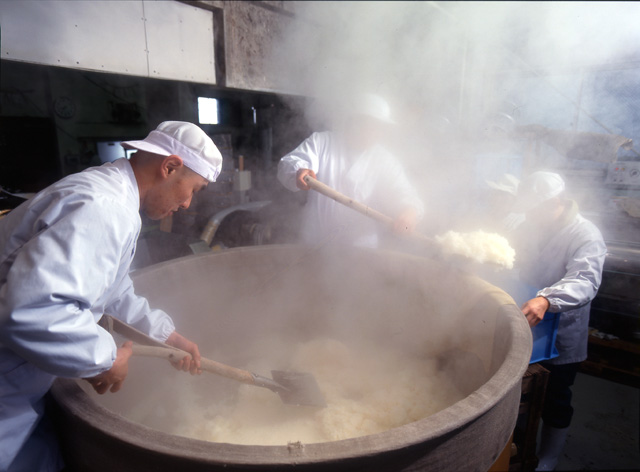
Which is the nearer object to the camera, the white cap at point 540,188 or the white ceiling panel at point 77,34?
the white ceiling panel at point 77,34

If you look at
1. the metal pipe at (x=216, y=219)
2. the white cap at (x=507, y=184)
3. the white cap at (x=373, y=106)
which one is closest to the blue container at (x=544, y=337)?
the white cap at (x=507, y=184)

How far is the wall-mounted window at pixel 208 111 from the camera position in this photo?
22.0ft

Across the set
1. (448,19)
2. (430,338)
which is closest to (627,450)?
Answer: (430,338)

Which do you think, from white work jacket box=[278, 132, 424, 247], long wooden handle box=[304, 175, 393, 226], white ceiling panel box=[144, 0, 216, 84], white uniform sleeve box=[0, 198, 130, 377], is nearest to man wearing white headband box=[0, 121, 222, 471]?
white uniform sleeve box=[0, 198, 130, 377]

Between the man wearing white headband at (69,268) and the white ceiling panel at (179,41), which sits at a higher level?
the white ceiling panel at (179,41)

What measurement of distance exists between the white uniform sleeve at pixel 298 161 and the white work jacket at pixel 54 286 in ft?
4.97

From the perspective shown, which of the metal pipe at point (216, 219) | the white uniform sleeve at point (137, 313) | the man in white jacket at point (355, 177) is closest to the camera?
the white uniform sleeve at point (137, 313)

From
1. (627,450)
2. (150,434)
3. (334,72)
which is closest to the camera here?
(150,434)

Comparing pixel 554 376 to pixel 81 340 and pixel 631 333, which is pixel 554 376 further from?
pixel 81 340

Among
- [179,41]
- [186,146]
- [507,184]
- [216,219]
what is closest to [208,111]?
[216,219]

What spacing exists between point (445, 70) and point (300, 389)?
244 centimetres

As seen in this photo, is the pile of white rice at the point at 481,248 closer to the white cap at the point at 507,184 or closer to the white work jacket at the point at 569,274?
the white work jacket at the point at 569,274

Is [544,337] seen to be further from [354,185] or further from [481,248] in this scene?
[354,185]

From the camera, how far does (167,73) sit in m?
2.70
